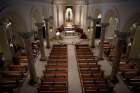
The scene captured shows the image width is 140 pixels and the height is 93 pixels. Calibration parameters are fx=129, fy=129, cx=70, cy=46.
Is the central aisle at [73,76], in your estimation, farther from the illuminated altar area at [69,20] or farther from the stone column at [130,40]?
the illuminated altar area at [69,20]

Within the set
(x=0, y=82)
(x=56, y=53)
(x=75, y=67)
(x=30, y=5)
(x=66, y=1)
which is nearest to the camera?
(x=30, y=5)

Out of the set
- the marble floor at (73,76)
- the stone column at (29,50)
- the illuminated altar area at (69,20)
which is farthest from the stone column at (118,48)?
the illuminated altar area at (69,20)

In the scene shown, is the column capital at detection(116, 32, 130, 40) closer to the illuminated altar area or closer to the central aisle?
the central aisle

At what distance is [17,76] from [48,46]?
8.19m

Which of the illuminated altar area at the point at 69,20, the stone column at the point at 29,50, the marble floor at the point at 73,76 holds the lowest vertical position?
the marble floor at the point at 73,76

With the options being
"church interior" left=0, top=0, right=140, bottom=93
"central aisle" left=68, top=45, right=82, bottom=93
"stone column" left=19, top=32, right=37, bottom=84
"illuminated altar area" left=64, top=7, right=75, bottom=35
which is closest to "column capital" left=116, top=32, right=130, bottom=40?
"church interior" left=0, top=0, right=140, bottom=93

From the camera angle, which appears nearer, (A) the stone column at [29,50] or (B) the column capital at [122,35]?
(B) the column capital at [122,35]

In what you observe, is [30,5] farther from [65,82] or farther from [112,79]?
[112,79]

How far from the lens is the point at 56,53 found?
1717 cm

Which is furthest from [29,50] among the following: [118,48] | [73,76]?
[118,48]

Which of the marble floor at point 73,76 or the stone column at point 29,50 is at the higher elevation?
the stone column at point 29,50

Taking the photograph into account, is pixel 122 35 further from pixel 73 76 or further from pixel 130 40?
pixel 130 40

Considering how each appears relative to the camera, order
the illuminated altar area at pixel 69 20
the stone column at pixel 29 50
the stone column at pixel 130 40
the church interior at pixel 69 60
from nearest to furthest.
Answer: the church interior at pixel 69 60 < the stone column at pixel 29 50 < the stone column at pixel 130 40 < the illuminated altar area at pixel 69 20

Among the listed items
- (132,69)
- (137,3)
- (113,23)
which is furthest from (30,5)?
(113,23)
